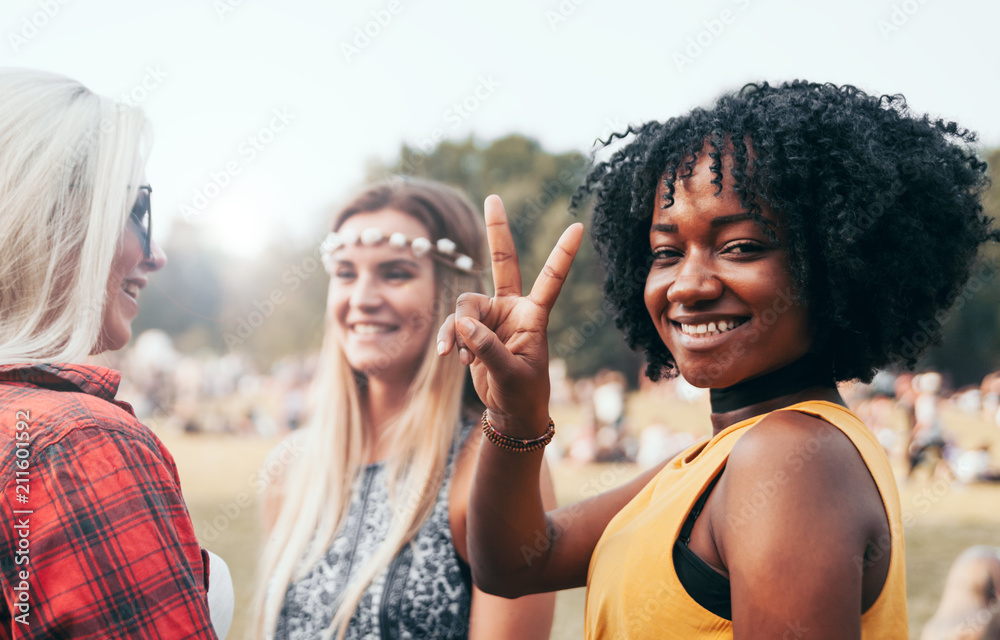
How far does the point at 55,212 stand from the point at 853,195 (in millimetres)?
1675

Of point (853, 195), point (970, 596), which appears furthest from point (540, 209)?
point (853, 195)

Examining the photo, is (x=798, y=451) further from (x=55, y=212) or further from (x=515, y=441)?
(x=55, y=212)

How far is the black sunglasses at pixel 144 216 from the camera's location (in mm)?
1759

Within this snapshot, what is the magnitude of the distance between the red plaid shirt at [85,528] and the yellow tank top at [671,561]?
2.68 feet

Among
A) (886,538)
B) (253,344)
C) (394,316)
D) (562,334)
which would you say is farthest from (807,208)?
(253,344)

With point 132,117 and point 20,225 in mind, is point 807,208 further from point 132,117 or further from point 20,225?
point 20,225

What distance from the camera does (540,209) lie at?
72.1ft

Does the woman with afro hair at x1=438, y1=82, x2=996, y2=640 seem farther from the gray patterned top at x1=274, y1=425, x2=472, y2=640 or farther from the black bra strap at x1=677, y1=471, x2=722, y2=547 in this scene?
the gray patterned top at x1=274, y1=425, x2=472, y2=640

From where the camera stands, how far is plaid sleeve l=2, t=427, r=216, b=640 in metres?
1.15

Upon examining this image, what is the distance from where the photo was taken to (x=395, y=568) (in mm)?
2496

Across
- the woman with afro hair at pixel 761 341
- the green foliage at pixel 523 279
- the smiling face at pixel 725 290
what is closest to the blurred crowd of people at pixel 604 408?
the green foliage at pixel 523 279

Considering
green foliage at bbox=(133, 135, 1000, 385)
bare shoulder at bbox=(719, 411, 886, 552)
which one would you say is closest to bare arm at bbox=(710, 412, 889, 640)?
bare shoulder at bbox=(719, 411, 886, 552)

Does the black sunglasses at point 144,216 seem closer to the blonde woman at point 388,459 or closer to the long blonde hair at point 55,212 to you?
the long blonde hair at point 55,212

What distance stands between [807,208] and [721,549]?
0.77 metres
